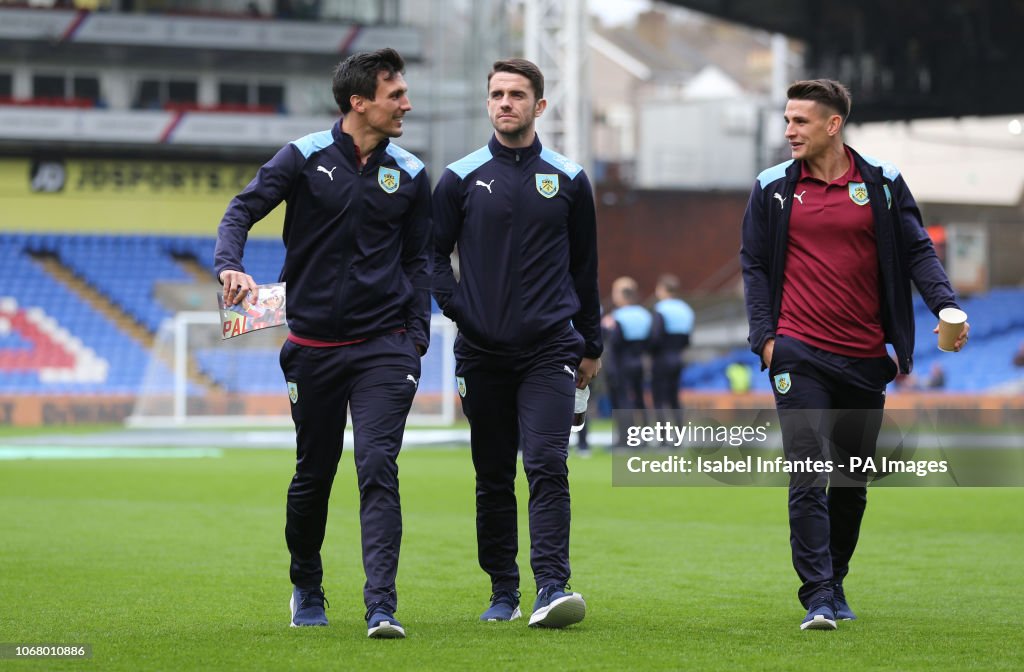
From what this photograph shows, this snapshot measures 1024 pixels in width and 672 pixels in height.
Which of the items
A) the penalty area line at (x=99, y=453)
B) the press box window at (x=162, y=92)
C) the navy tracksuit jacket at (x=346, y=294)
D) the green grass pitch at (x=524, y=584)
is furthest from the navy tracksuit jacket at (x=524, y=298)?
the press box window at (x=162, y=92)

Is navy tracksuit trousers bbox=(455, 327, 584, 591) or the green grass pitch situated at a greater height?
navy tracksuit trousers bbox=(455, 327, 584, 591)

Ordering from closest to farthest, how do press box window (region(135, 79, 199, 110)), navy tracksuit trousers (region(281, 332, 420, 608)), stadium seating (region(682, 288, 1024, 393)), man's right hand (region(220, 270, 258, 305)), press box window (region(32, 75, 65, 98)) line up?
man's right hand (region(220, 270, 258, 305))
navy tracksuit trousers (region(281, 332, 420, 608))
stadium seating (region(682, 288, 1024, 393))
press box window (region(32, 75, 65, 98))
press box window (region(135, 79, 199, 110))

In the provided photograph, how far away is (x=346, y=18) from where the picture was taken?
124 ft

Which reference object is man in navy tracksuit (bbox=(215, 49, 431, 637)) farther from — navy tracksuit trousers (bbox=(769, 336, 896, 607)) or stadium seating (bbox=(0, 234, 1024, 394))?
stadium seating (bbox=(0, 234, 1024, 394))

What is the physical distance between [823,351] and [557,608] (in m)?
1.40

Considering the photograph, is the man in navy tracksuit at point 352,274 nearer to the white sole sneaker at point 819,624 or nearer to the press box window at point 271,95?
the white sole sneaker at point 819,624

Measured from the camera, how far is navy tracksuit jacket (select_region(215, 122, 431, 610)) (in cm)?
570

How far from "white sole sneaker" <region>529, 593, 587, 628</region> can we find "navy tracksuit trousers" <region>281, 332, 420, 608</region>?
0.56 meters

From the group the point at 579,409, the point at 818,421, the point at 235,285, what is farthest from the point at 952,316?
the point at 235,285

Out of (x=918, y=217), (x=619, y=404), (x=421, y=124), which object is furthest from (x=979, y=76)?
(x=918, y=217)

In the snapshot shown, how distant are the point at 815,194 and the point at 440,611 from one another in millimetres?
2229

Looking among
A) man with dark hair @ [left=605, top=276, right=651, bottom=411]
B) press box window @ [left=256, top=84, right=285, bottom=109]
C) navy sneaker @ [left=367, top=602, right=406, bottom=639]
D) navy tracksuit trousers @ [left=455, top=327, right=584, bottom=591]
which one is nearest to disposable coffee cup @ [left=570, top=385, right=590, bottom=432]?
navy tracksuit trousers @ [left=455, top=327, right=584, bottom=591]

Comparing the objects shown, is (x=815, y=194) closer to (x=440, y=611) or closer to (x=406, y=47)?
(x=440, y=611)

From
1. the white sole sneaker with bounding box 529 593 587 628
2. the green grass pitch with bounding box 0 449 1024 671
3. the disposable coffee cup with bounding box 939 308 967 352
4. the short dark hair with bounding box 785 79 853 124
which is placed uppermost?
the short dark hair with bounding box 785 79 853 124
